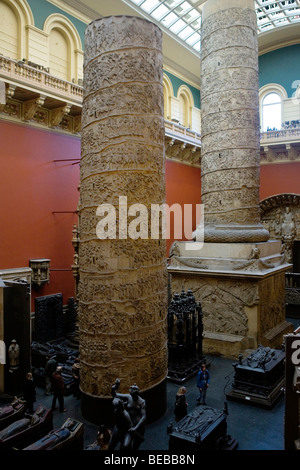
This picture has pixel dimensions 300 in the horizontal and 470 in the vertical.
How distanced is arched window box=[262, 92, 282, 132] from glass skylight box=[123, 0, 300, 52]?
285 cm

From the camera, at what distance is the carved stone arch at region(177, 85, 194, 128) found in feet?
55.6

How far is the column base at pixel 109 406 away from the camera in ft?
18.5

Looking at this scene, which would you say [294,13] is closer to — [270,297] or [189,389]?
[270,297]

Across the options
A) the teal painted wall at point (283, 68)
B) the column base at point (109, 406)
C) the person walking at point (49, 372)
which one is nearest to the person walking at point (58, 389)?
the column base at point (109, 406)

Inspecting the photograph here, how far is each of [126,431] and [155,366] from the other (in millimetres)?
1798

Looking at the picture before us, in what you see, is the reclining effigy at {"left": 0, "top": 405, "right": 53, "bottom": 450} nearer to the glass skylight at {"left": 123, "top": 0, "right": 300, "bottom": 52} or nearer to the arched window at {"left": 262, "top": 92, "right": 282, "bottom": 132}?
the glass skylight at {"left": 123, "top": 0, "right": 300, "bottom": 52}

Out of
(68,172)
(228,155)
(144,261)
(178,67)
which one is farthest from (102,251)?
(178,67)

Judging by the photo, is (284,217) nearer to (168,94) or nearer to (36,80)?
(168,94)

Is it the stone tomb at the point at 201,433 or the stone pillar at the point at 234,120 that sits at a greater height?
the stone pillar at the point at 234,120

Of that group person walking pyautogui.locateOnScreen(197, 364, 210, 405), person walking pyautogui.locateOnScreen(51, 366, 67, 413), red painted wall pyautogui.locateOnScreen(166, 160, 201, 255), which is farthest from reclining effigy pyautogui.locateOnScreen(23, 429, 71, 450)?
Result: red painted wall pyautogui.locateOnScreen(166, 160, 201, 255)

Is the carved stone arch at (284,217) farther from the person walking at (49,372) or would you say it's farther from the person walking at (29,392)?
the person walking at (29,392)

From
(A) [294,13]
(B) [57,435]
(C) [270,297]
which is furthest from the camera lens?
(A) [294,13]

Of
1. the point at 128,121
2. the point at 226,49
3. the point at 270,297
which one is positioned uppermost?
the point at 226,49

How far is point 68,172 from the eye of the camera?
1125 cm
